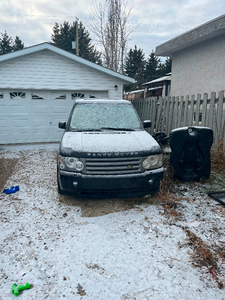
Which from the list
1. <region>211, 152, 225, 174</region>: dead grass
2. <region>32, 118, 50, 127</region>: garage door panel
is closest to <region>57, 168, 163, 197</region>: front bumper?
<region>211, 152, 225, 174</region>: dead grass

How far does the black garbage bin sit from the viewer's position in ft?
13.6

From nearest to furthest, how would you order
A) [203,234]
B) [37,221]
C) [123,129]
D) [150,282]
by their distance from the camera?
[150,282] → [203,234] → [37,221] → [123,129]

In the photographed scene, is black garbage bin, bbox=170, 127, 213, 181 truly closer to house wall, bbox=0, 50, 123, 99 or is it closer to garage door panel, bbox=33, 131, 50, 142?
house wall, bbox=0, 50, 123, 99

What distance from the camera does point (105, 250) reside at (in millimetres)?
2521

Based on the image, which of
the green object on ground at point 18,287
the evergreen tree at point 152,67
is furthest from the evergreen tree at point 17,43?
the green object on ground at point 18,287

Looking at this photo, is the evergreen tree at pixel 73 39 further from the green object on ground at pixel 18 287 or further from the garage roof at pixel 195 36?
the green object on ground at pixel 18 287

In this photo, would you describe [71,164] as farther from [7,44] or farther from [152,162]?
[7,44]

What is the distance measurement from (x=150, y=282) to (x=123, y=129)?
274 centimetres

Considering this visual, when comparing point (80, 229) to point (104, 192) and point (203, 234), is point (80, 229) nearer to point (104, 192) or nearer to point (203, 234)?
point (104, 192)

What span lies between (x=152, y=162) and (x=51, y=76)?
7539mm

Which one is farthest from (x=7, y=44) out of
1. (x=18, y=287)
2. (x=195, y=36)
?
(x=18, y=287)

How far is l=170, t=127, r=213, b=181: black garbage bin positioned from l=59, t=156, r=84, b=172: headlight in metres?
2.07

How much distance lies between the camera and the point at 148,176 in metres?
3.35

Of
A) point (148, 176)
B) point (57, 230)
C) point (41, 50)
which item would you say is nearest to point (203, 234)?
point (148, 176)
